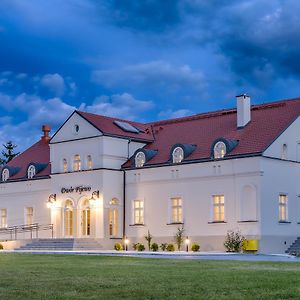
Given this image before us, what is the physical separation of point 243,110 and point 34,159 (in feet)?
60.4

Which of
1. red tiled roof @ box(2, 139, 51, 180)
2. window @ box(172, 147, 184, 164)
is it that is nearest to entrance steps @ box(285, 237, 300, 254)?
window @ box(172, 147, 184, 164)

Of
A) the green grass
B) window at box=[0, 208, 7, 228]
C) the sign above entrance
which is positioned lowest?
the green grass

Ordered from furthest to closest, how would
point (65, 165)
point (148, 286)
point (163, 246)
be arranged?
point (65, 165) → point (163, 246) → point (148, 286)

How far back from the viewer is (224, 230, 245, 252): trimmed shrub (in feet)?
124

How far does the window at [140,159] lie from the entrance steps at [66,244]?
17.5 ft

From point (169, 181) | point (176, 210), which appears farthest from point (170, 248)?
point (169, 181)

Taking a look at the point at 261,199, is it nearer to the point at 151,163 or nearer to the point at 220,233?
the point at 220,233

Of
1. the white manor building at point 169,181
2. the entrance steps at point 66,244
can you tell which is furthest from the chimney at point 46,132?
the entrance steps at point 66,244

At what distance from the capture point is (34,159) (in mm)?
53094

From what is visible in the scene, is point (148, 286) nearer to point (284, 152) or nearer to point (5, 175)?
point (284, 152)

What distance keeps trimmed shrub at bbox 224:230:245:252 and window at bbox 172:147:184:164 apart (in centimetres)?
566

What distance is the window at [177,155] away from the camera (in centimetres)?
4191

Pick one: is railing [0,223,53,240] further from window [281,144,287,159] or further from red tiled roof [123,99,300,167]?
window [281,144,287,159]

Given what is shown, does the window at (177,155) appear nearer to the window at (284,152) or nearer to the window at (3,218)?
the window at (284,152)
